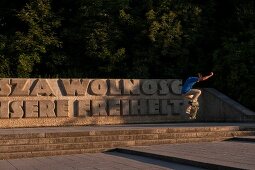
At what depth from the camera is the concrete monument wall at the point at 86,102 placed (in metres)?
16.2

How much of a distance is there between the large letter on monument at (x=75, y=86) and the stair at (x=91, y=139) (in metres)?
4.99

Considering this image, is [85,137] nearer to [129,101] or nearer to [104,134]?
[104,134]

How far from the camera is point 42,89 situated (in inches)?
657

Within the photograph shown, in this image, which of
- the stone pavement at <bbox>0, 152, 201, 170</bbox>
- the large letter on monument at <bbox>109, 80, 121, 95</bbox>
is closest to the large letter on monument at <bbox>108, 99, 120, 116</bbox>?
the large letter on monument at <bbox>109, 80, 121, 95</bbox>

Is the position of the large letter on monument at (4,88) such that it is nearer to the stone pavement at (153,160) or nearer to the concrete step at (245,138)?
the stone pavement at (153,160)

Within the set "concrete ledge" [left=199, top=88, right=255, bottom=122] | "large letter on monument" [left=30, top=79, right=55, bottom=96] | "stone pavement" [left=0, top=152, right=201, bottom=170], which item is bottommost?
"stone pavement" [left=0, top=152, right=201, bottom=170]

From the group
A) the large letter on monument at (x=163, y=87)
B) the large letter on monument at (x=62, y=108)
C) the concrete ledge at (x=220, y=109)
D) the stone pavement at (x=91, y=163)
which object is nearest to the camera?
the stone pavement at (x=91, y=163)

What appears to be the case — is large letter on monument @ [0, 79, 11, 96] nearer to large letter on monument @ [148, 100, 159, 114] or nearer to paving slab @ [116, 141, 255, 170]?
large letter on monument @ [148, 100, 159, 114]

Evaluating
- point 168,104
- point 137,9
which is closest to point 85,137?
point 168,104

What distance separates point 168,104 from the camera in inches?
740

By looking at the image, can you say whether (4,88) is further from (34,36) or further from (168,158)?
(168,158)

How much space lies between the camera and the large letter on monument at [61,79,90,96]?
17.1 m

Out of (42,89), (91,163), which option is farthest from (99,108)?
(91,163)

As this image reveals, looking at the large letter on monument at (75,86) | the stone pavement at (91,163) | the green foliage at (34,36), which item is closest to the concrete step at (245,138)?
the stone pavement at (91,163)
